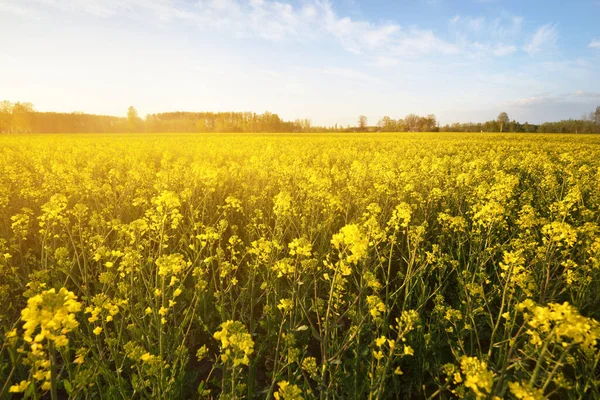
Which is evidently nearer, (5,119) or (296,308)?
→ (296,308)

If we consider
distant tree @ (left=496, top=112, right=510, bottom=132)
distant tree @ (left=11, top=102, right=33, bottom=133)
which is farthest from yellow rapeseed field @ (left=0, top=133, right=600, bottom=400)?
distant tree @ (left=11, top=102, right=33, bottom=133)

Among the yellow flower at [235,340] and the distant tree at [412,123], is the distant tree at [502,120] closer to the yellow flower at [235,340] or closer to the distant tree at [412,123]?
the distant tree at [412,123]

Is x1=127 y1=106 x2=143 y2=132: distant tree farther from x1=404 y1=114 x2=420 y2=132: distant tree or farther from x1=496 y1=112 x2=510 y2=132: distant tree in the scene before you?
x1=496 y1=112 x2=510 y2=132: distant tree

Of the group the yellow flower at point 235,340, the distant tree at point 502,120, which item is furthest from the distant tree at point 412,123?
the yellow flower at point 235,340

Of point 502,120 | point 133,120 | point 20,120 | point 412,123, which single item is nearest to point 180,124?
point 133,120

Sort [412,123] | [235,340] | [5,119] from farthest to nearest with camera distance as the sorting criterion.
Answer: [412,123], [5,119], [235,340]

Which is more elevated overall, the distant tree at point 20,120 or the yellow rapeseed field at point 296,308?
the distant tree at point 20,120

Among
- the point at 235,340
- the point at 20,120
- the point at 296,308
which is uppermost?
the point at 20,120

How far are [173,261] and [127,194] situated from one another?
14.9 feet

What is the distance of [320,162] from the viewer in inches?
463

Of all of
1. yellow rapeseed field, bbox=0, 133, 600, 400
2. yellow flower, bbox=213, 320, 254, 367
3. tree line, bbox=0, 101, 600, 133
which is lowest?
yellow rapeseed field, bbox=0, 133, 600, 400

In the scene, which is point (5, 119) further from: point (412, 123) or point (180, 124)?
point (412, 123)

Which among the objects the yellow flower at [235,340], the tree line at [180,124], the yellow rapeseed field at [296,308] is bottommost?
the yellow rapeseed field at [296,308]

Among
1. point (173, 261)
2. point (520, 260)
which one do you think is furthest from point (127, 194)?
point (520, 260)
